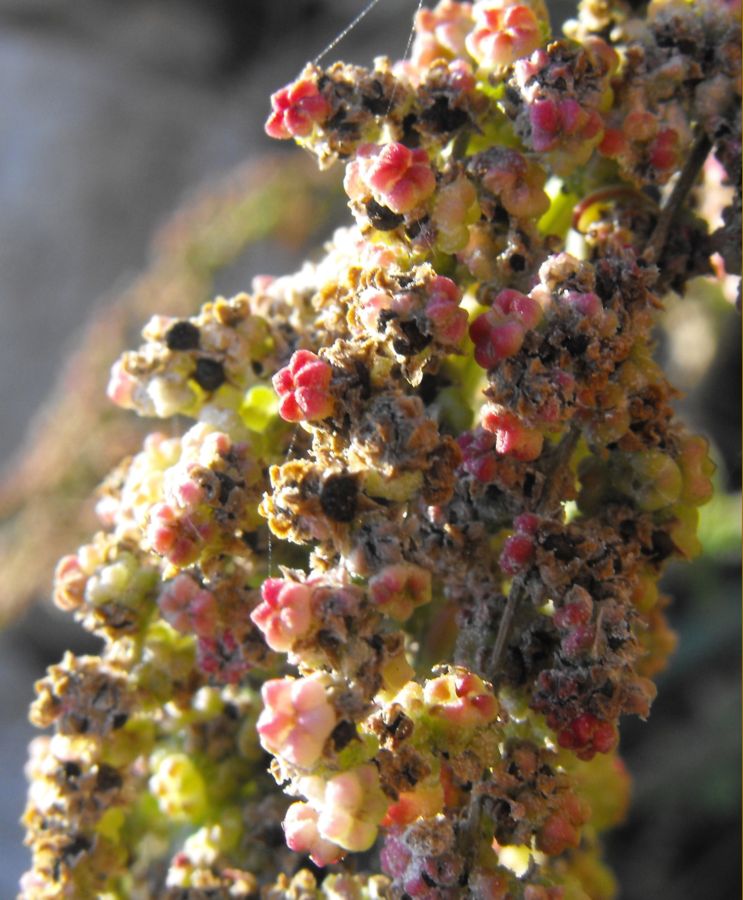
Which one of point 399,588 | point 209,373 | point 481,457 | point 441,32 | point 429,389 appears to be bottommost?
point 399,588

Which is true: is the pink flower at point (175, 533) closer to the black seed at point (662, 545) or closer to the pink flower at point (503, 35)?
the black seed at point (662, 545)

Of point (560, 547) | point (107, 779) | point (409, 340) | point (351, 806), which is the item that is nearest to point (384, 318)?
point (409, 340)

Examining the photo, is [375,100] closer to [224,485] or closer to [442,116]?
[442,116]

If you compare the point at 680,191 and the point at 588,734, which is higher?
the point at 680,191

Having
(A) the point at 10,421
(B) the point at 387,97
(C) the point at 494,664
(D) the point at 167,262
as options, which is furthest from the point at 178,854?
(A) the point at 10,421

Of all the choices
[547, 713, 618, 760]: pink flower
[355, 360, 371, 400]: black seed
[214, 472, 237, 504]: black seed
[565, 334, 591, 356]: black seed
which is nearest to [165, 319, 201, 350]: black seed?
[214, 472, 237, 504]: black seed

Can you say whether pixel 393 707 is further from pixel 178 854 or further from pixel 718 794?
pixel 718 794
